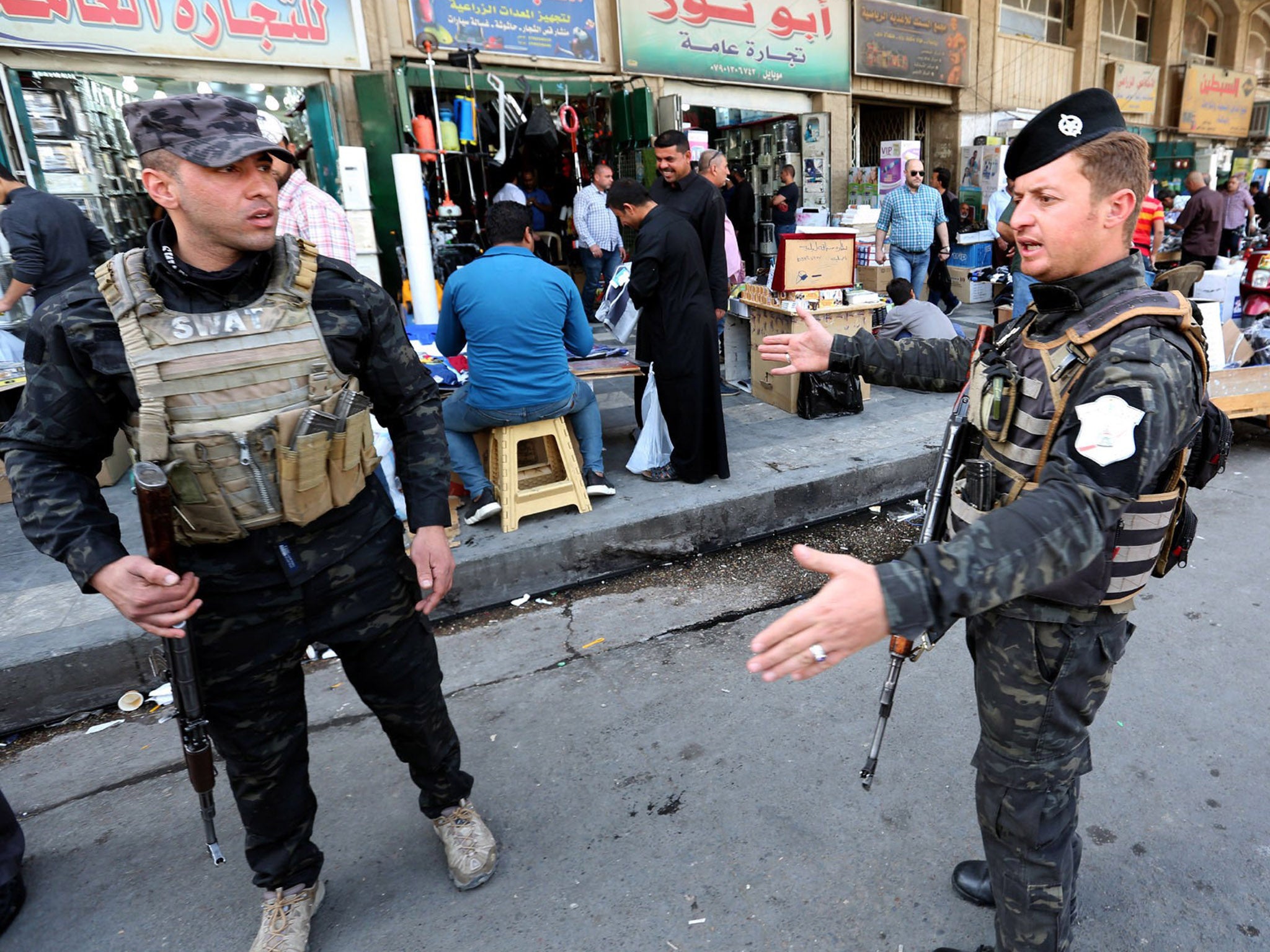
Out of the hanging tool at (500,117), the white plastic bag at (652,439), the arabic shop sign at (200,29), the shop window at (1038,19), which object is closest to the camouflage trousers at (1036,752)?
the white plastic bag at (652,439)

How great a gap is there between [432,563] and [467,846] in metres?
0.84

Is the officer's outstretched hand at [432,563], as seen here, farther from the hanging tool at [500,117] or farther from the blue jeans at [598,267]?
the blue jeans at [598,267]

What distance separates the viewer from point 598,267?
909 centimetres

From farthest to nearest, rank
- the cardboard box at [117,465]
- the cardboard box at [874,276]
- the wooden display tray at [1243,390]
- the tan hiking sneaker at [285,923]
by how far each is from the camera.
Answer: the cardboard box at [874,276], the wooden display tray at [1243,390], the cardboard box at [117,465], the tan hiking sneaker at [285,923]

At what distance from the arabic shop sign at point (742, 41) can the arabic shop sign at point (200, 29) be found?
11.2 feet

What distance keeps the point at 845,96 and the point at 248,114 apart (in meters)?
11.7

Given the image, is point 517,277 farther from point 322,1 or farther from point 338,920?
point 322,1

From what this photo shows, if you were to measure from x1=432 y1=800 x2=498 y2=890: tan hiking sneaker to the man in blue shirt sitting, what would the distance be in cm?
202

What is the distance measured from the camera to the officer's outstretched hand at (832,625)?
1087 mm

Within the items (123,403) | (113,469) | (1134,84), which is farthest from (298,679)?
(1134,84)

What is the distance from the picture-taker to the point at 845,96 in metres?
11.5

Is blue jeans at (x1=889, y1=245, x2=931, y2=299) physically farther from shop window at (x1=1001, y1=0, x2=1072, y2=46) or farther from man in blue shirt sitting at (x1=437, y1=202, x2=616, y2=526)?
shop window at (x1=1001, y1=0, x2=1072, y2=46)

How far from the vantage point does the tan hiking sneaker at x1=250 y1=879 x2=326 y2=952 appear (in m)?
1.92

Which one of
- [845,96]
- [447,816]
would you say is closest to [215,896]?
[447,816]
